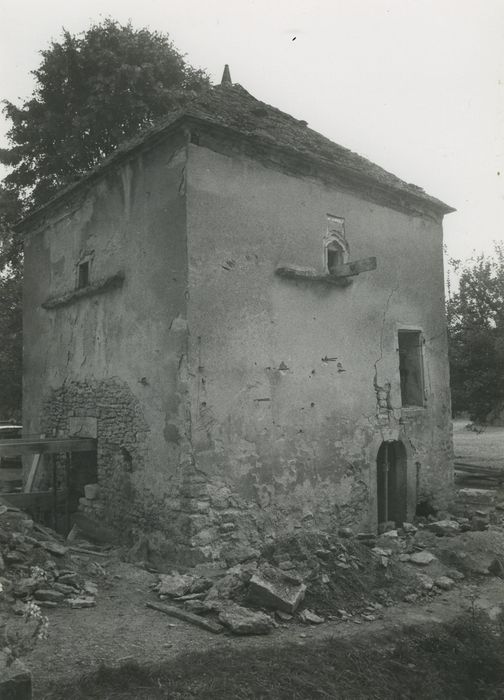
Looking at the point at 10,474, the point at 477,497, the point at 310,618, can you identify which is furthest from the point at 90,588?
the point at 10,474

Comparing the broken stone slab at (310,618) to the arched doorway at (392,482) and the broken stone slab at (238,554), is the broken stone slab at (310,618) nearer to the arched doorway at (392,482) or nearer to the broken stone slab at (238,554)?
the broken stone slab at (238,554)

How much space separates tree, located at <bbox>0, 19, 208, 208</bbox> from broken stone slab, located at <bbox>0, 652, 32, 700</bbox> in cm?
1599

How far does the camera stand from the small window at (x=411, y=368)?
1202cm

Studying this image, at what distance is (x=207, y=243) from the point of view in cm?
862

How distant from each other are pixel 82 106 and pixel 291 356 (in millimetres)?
12629

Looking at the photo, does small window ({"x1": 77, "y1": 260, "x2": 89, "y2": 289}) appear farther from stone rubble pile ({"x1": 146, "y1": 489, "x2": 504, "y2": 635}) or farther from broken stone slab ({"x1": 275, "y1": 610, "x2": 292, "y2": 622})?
broken stone slab ({"x1": 275, "y1": 610, "x2": 292, "y2": 622})

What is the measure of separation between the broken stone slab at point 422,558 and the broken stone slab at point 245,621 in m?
3.05

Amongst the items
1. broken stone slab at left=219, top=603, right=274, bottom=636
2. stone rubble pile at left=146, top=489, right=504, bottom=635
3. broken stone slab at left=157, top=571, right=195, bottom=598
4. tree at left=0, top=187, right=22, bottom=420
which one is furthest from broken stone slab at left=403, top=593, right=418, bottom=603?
tree at left=0, top=187, right=22, bottom=420

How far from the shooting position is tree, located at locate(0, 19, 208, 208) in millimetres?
17234

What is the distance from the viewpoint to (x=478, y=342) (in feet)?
59.2

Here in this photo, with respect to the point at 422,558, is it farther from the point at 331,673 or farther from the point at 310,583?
the point at 331,673

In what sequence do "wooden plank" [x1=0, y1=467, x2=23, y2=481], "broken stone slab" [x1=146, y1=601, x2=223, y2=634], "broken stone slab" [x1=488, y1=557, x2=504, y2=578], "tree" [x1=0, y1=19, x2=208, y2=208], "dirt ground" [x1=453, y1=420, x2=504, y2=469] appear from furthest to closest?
"dirt ground" [x1=453, y1=420, x2=504, y2=469] → "wooden plank" [x1=0, y1=467, x2=23, y2=481] → "tree" [x1=0, y1=19, x2=208, y2=208] → "broken stone slab" [x1=488, y1=557, x2=504, y2=578] → "broken stone slab" [x1=146, y1=601, x2=223, y2=634]

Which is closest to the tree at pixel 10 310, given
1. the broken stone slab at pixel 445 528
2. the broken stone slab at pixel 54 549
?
the broken stone slab at pixel 54 549

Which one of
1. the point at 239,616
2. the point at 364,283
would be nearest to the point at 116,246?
the point at 364,283
